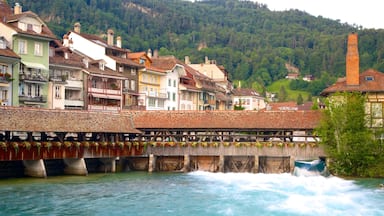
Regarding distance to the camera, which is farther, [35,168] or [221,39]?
[221,39]

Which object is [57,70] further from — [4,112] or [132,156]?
[4,112]

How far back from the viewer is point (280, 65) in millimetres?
146750

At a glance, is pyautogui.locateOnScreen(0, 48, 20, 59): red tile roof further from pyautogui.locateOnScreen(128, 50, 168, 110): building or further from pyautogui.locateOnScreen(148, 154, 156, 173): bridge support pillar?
pyautogui.locateOnScreen(128, 50, 168, 110): building

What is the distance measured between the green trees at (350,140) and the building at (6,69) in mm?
23181

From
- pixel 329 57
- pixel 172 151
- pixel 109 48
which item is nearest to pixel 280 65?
pixel 329 57

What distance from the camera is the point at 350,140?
38812mm

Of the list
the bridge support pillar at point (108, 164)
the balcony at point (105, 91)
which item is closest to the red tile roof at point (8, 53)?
the balcony at point (105, 91)

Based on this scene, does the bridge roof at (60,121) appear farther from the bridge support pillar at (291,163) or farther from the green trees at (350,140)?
the green trees at (350,140)

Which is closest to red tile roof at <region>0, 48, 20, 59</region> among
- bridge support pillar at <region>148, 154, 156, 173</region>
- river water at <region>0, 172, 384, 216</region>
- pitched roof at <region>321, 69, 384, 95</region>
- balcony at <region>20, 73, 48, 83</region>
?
balcony at <region>20, 73, 48, 83</region>

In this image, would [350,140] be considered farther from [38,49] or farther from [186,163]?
[38,49]

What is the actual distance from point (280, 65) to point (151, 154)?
10731 centimetres

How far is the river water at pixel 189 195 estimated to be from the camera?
26766 mm

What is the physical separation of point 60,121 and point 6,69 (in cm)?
915

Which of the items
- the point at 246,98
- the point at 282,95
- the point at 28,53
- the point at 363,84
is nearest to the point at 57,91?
the point at 28,53
